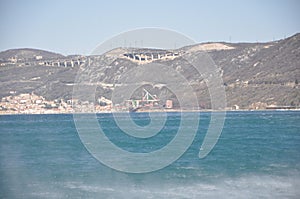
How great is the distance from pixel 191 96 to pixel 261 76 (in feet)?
67.6

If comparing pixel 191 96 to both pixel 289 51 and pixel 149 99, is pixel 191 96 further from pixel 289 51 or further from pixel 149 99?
pixel 289 51

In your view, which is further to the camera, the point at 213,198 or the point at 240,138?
the point at 240,138

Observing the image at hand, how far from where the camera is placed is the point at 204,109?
16812 centimetres

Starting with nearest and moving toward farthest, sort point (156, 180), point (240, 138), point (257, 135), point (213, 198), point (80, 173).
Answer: point (213, 198)
point (156, 180)
point (80, 173)
point (240, 138)
point (257, 135)

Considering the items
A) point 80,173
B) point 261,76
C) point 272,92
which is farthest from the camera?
point 261,76

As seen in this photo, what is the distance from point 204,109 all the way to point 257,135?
307ft

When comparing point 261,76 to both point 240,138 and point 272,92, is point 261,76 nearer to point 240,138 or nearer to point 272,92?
point 272,92

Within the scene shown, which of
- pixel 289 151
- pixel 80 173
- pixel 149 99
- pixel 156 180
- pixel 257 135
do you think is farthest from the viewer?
pixel 149 99

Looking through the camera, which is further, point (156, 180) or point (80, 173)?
point (80, 173)

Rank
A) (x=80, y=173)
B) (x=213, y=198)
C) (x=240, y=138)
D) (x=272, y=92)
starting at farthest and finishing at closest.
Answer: (x=272, y=92)
(x=240, y=138)
(x=80, y=173)
(x=213, y=198)

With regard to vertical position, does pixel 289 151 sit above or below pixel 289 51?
below

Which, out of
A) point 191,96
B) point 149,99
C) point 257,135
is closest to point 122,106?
A: point 149,99

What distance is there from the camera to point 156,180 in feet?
117

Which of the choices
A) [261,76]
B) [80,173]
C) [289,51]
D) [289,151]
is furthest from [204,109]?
[80,173]
